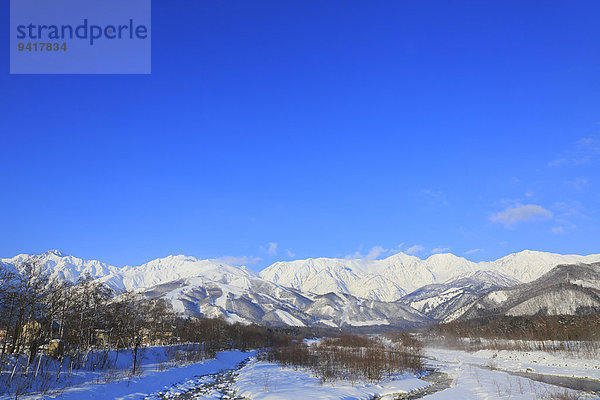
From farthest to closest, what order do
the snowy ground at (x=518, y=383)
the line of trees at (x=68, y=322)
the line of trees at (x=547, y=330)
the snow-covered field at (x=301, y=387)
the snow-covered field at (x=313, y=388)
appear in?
1. the line of trees at (x=547, y=330)
2. the snow-covered field at (x=313, y=388)
3. the snowy ground at (x=518, y=383)
4. the snow-covered field at (x=301, y=387)
5. the line of trees at (x=68, y=322)

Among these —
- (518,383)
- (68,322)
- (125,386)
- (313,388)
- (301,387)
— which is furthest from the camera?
(68,322)

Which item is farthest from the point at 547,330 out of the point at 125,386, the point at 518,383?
the point at 125,386

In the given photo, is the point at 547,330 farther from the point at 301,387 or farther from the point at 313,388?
the point at 301,387

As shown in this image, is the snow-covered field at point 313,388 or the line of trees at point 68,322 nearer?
the line of trees at point 68,322

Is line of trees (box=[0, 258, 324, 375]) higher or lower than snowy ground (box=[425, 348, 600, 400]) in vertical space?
higher

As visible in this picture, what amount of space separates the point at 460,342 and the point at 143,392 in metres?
135

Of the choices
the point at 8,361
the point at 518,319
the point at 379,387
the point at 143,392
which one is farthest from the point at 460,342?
the point at 8,361

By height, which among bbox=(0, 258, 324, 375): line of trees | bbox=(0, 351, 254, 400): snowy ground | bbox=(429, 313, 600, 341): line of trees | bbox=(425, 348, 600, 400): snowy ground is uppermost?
bbox=(0, 258, 324, 375): line of trees

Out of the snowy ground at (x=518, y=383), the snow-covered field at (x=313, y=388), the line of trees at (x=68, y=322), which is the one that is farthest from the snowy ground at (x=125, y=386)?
the snowy ground at (x=518, y=383)

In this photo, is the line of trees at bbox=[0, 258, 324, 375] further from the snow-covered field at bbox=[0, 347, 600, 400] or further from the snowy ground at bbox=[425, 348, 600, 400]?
the snowy ground at bbox=[425, 348, 600, 400]

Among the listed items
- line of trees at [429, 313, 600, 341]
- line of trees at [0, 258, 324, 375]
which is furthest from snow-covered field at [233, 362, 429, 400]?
line of trees at [429, 313, 600, 341]

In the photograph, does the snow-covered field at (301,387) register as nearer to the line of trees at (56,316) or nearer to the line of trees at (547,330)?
the line of trees at (56,316)

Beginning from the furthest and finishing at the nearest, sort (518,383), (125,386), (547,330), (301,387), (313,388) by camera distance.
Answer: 1. (547,330)
2. (518,383)
3. (301,387)
4. (313,388)
5. (125,386)

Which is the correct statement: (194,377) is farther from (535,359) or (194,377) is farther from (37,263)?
(535,359)
